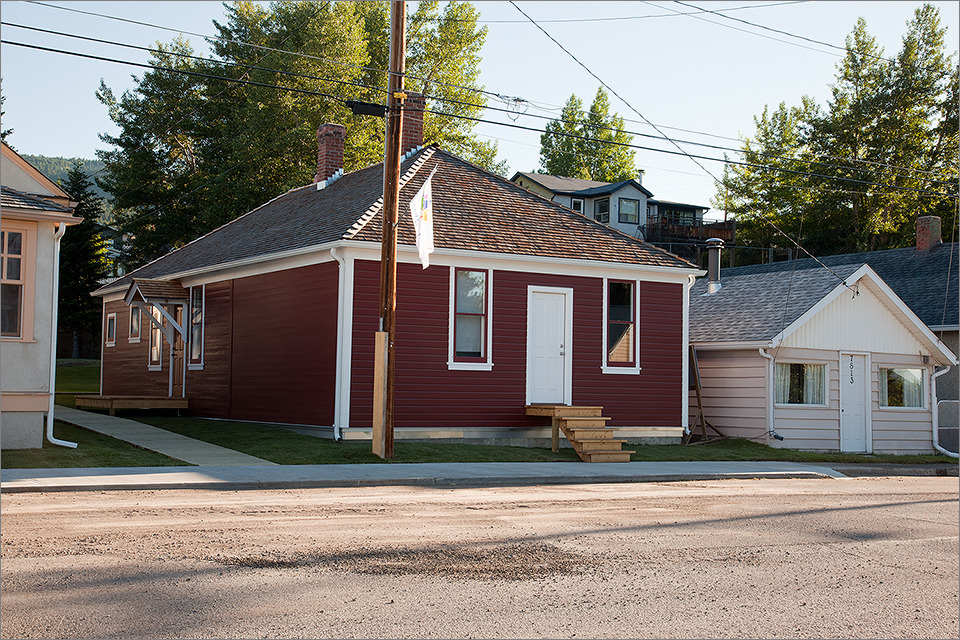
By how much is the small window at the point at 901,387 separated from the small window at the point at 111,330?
23.7 meters

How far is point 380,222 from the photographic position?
19406mm

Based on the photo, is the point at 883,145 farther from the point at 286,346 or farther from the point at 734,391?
the point at 286,346

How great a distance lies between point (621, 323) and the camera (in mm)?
21688

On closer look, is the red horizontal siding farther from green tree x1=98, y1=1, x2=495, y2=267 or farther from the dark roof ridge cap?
green tree x1=98, y1=1, x2=495, y2=267

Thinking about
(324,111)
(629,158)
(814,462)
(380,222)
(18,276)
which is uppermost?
Answer: (629,158)

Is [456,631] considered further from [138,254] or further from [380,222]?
[138,254]

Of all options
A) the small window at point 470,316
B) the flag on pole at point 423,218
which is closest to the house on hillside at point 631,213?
the small window at point 470,316

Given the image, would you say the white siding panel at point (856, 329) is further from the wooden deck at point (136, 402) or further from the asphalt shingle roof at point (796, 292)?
the wooden deck at point (136, 402)

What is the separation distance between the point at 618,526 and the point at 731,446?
1398 centimetres

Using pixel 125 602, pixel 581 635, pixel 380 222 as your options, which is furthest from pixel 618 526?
pixel 380 222

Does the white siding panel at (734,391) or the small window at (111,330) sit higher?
the small window at (111,330)

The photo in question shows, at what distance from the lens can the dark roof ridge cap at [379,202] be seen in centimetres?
1873

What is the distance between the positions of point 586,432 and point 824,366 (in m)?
8.91

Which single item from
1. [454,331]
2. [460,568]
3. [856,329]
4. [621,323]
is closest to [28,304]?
[454,331]
